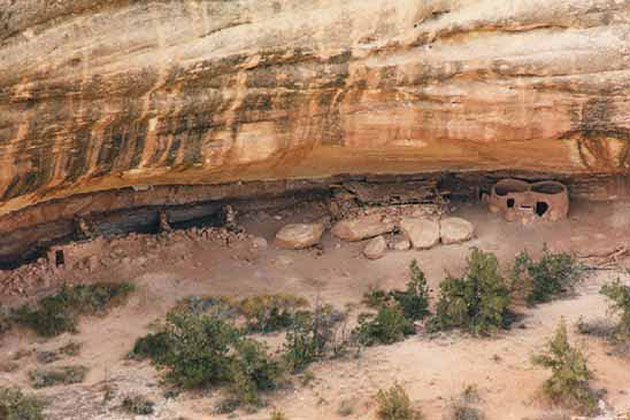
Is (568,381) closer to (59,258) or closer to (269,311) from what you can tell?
(269,311)

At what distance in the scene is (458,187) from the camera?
18391mm

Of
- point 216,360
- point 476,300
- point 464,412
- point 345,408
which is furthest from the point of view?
point 476,300

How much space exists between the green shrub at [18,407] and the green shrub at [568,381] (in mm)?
6253

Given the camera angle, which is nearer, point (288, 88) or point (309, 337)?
point (288, 88)

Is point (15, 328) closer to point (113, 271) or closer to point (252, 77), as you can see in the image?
point (113, 271)

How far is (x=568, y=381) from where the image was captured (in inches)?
478

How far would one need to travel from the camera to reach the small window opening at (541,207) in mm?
17312

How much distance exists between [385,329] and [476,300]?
4.64ft

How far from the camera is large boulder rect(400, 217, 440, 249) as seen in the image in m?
16.7

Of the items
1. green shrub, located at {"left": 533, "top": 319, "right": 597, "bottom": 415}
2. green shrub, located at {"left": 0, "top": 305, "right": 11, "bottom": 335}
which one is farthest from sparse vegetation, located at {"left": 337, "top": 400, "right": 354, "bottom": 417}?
green shrub, located at {"left": 0, "top": 305, "right": 11, "bottom": 335}

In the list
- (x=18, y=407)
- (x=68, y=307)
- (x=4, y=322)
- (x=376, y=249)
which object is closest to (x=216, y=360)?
(x=18, y=407)

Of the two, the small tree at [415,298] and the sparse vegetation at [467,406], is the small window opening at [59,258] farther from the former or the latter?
the sparse vegetation at [467,406]

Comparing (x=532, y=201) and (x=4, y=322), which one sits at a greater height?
(x=532, y=201)

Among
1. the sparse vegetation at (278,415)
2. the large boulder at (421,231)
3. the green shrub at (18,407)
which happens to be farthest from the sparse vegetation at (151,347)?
the large boulder at (421,231)
